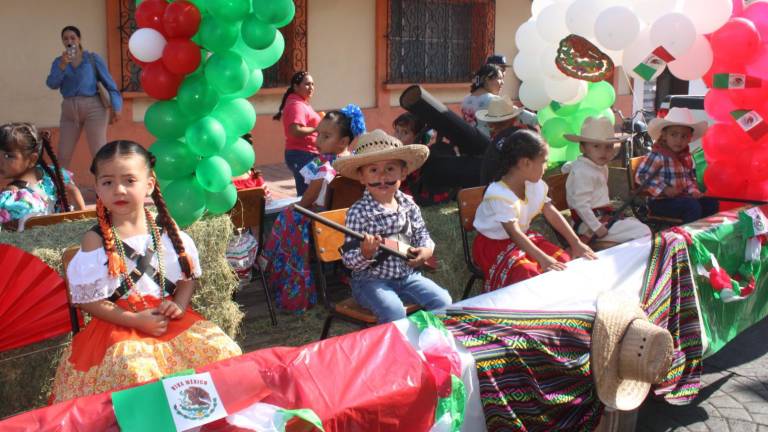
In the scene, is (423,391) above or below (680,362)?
above

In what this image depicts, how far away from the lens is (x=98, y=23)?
30.7 ft

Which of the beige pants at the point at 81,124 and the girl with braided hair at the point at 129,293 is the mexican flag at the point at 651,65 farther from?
the beige pants at the point at 81,124

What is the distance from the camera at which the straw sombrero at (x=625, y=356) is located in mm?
3145

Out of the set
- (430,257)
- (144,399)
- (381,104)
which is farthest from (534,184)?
(381,104)

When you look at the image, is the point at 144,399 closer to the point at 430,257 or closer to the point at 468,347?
the point at 468,347

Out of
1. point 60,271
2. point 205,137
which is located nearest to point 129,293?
point 60,271

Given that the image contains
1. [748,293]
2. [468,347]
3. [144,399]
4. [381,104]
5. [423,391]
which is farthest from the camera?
[381,104]

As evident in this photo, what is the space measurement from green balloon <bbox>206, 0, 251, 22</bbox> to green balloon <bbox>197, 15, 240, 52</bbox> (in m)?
0.04

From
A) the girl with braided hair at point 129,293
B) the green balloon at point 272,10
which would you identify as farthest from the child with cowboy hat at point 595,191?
the girl with braided hair at point 129,293

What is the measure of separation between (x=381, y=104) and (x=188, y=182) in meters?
8.08

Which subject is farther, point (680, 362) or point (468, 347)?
point (680, 362)

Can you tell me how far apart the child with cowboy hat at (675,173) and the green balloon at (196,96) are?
3473mm

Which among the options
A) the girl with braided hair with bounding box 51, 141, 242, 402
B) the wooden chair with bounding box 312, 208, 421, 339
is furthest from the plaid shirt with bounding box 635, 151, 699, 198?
the girl with braided hair with bounding box 51, 141, 242, 402

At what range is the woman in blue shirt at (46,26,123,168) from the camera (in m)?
8.20
